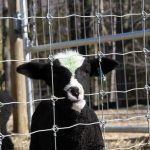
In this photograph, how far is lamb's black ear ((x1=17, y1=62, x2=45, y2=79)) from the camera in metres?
4.66

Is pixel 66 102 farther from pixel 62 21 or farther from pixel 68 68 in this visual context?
pixel 62 21

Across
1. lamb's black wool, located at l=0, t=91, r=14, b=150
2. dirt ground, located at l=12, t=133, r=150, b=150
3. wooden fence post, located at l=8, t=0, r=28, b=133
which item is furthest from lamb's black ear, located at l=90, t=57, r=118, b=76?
wooden fence post, located at l=8, t=0, r=28, b=133

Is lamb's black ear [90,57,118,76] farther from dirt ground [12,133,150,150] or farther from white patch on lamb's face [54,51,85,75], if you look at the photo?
dirt ground [12,133,150,150]

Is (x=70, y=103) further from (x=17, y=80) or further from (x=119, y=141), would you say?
(x=17, y=80)

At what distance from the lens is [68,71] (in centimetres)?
453

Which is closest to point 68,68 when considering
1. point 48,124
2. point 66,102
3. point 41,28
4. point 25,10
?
point 66,102

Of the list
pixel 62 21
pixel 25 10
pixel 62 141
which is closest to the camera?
pixel 62 141

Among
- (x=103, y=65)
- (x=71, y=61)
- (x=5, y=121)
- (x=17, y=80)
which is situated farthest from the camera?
(x=17, y=80)

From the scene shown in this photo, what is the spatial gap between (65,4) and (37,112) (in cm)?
219

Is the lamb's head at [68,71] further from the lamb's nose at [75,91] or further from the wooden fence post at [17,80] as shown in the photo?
the wooden fence post at [17,80]

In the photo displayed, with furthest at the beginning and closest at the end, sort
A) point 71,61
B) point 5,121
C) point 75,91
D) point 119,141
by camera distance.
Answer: point 119,141, point 5,121, point 71,61, point 75,91

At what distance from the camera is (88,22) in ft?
29.2

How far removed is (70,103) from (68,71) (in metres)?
0.33

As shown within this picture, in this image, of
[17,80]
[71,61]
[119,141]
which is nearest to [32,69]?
[71,61]
